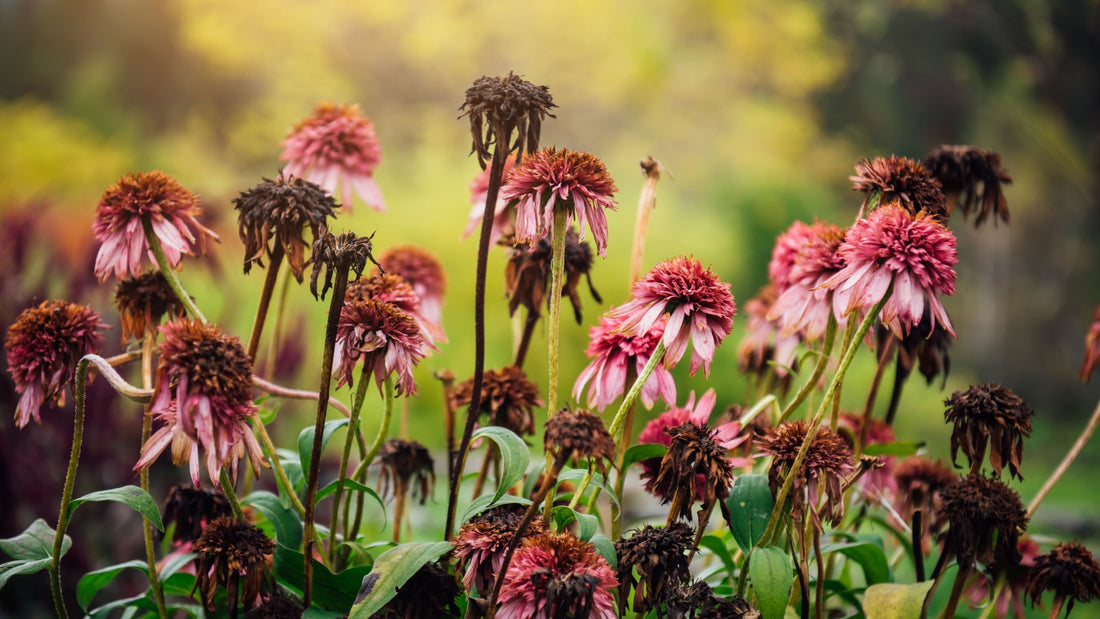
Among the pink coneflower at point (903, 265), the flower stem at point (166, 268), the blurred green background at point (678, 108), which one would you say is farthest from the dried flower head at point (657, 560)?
the blurred green background at point (678, 108)

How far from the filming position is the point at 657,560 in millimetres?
374

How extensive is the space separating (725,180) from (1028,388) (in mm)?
1395

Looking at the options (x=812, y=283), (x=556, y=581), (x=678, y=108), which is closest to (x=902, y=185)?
(x=812, y=283)

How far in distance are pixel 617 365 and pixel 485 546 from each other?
12 cm

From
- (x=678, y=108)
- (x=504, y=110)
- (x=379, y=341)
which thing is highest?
(x=678, y=108)

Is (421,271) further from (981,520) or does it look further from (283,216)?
(981,520)

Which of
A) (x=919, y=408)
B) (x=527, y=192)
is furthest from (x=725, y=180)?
(x=527, y=192)

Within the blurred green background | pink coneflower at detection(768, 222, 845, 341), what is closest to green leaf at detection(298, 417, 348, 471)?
pink coneflower at detection(768, 222, 845, 341)

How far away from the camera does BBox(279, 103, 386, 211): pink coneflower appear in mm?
614

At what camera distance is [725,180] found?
3717mm

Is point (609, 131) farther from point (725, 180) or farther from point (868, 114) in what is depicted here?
point (868, 114)

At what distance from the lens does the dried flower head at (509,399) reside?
20.1 inches

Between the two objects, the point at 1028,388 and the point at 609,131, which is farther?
the point at 609,131

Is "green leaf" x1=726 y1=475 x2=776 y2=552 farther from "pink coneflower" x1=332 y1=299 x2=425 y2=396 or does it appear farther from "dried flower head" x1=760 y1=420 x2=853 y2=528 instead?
"pink coneflower" x1=332 y1=299 x2=425 y2=396
